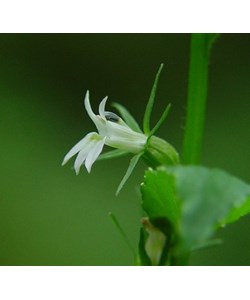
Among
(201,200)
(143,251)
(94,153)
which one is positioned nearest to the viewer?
(201,200)

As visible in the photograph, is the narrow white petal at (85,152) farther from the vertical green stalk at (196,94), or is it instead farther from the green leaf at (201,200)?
the green leaf at (201,200)

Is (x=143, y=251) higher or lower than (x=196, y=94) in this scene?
lower

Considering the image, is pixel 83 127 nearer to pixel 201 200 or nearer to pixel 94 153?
pixel 94 153

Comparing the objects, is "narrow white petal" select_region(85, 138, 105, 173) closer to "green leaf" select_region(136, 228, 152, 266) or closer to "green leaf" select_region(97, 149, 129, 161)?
"green leaf" select_region(97, 149, 129, 161)

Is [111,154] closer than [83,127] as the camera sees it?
Yes

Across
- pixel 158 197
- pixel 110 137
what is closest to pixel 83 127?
pixel 110 137

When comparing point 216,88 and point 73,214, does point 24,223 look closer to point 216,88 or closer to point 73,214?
point 73,214

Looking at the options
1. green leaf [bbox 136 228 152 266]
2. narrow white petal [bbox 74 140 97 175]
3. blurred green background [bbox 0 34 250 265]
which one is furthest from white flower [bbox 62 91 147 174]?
blurred green background [bbox 0 34 250 265]
